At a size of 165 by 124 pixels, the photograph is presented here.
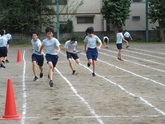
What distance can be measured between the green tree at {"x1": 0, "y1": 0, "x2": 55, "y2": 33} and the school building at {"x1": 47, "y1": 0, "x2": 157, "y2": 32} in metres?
1.96

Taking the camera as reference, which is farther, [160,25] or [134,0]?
[134,0]

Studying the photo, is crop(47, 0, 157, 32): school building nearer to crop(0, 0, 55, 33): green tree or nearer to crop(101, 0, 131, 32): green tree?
crop(0, 0, 55, 33): green tree

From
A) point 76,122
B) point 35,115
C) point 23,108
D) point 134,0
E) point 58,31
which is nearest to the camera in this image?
point 76,122

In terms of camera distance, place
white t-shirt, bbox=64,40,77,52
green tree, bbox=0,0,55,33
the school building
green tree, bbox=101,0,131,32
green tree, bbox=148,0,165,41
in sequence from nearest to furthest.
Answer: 1. white t-shirt, bbox=64,40,77,52
2. green tree, bbox=148,0,165,41
3. green tree, bbox=101,0,131,32
4. green tree, bbox=0,0,55,33
5. the school building

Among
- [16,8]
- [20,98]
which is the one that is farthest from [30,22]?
[20,98]

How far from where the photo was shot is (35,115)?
867cm

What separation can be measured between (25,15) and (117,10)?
11.1 metres

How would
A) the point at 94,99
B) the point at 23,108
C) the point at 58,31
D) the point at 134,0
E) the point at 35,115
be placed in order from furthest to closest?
1. the point at 134,0
2. the point at 58,31
3. the point at 94,99
4. the point at 23,108
5. the point at 35,115

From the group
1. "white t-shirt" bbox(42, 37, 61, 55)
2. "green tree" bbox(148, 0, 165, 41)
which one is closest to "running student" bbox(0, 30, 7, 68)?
"white t-shirt" bbox(42, 37, 61, 55)

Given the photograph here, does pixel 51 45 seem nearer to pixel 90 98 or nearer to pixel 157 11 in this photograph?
pixel 90 98

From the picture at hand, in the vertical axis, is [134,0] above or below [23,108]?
above

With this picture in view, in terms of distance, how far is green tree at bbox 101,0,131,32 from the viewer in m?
49.5

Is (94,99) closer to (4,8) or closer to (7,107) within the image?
(7,107)

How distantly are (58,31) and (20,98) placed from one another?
39.3 metres
